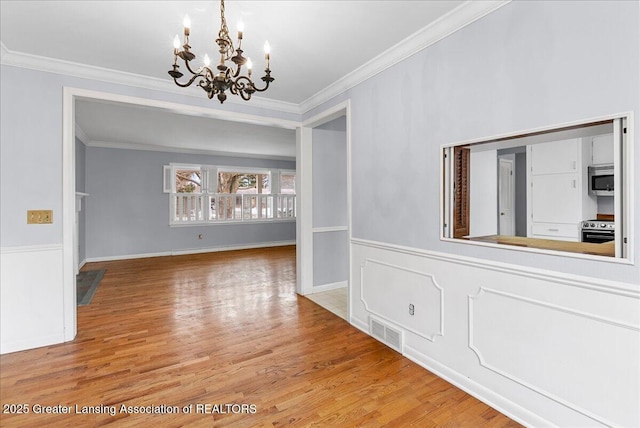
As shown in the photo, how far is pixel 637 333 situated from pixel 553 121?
1098mm

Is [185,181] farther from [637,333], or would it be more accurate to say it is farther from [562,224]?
[637,333]

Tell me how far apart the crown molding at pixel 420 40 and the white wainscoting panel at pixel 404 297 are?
181 centimetres

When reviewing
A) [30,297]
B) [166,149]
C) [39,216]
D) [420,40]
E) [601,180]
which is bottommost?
[30,297]

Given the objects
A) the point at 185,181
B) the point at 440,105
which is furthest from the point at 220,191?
the point at 440,105

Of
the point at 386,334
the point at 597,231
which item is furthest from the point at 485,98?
the point at 386,334

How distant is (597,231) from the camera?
2049 millimetres

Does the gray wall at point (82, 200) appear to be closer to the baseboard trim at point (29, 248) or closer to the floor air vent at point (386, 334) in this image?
the baseboard trim at point (29, 248)

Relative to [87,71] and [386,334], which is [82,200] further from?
[386,334]

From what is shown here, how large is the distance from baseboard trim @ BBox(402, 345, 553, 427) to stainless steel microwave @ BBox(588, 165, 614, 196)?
4.89 ft

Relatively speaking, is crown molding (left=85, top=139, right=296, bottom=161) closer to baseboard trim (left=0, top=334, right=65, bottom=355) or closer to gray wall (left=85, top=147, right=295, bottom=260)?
gray wall (left=85, top=147, right=295, bottom=260)

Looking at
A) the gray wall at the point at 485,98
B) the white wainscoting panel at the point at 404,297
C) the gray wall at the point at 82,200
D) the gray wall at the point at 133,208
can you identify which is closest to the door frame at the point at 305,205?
the gray wall at the point at 485,98

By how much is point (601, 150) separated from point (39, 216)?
4.48 meters

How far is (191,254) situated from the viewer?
7.80 m

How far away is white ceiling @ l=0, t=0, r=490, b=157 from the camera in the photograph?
81.4 inches
